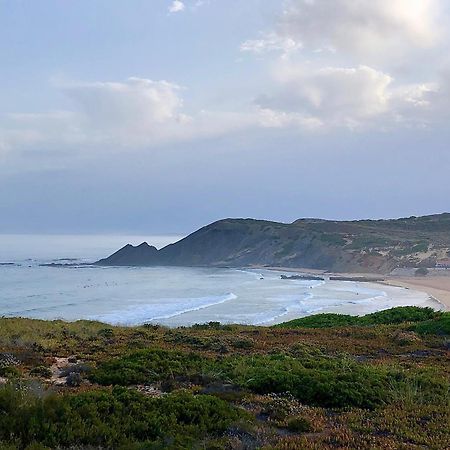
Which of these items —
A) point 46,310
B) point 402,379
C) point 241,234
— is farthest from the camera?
point 241,234

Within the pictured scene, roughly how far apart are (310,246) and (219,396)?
371ft

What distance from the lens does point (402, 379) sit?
364 inches

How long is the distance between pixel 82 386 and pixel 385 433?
463 centimetres

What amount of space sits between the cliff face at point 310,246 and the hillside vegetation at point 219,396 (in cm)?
8634

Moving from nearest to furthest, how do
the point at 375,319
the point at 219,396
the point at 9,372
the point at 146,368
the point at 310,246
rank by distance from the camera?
1. the point at 219,396
2. the point at 9,372
3. the point at 146,368
4. the point at 375,319
5. the point at 310,246

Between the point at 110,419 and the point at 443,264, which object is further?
the point at 443,264

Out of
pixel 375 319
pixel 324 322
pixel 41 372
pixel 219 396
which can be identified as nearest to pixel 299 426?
pixel 219 396

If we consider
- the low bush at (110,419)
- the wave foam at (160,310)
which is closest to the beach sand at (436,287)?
the wave foam at (160,310)

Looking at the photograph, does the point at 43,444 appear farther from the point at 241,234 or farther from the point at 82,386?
the point at 241,234

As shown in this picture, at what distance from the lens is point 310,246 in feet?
391

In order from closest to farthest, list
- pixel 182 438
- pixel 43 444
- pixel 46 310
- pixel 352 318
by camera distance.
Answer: pixel 43 444, pixel 182 438, pixel 352 318, pixel 46 310

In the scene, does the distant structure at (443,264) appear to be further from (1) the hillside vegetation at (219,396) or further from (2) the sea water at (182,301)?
(1) the hillside vegetation at (219,396)

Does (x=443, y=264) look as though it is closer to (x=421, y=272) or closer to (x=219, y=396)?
(x=421, y=272)

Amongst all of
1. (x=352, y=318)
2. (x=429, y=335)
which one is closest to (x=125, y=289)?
(x=352, y=318)
